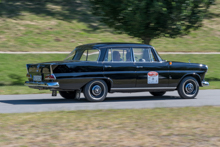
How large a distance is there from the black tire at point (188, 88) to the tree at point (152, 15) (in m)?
5.08

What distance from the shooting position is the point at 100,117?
732 cm

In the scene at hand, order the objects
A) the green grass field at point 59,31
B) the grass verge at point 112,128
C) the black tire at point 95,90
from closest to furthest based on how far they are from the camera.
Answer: the grass verge at point 112,128
the black tire at point 95,90
the green grass field at point 59,31

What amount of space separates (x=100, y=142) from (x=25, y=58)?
17047mm

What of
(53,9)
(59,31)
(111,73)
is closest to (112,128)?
(111,73)

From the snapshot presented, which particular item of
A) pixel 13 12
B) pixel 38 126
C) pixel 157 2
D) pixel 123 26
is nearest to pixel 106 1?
pixel 123 26

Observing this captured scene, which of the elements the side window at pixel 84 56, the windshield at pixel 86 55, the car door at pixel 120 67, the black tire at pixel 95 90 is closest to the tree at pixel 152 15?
the car door at pixel 120 67

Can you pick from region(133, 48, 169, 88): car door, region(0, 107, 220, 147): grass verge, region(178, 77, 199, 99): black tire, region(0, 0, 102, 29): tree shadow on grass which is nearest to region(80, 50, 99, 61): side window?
region(133, 48, 169, 88): car door

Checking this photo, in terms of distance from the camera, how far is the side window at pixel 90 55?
1030cm

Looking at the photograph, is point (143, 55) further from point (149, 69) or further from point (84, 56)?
point (84, 56)

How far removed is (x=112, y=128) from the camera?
6.26m

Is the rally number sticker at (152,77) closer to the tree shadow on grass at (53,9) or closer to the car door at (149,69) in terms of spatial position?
the car door at (149,69)

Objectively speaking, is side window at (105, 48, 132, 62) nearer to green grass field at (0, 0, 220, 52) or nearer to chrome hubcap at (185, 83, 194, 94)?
chrome hubcap at (185, 83, 194, 94)

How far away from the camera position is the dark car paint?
9.67 meters

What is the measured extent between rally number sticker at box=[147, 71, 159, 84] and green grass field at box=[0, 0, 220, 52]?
14.9 meters
